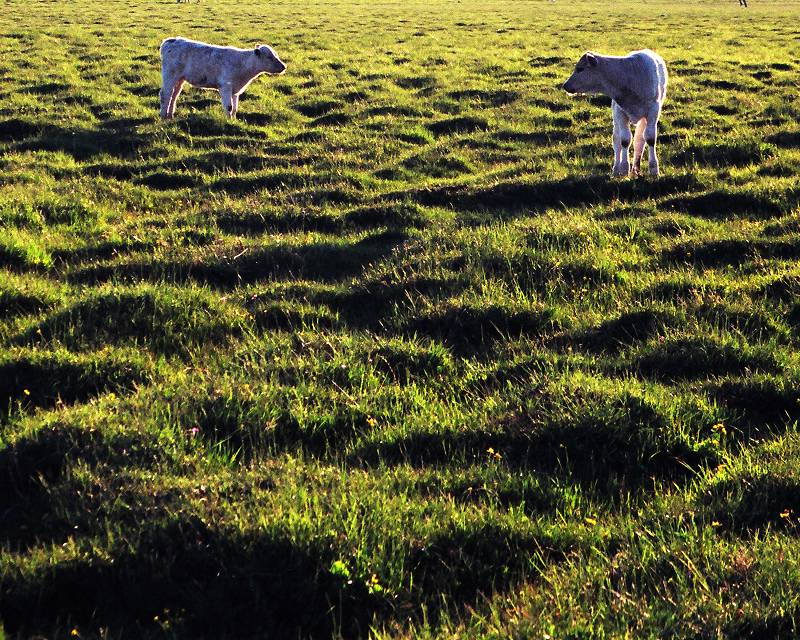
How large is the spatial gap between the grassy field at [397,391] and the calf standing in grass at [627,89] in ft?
2.46

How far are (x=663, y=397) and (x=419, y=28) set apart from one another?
34.7 metres

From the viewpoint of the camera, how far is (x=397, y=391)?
5.35m

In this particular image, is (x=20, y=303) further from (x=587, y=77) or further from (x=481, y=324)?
(x=587, y=77)

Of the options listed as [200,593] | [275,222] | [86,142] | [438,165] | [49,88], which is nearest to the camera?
[200,593]

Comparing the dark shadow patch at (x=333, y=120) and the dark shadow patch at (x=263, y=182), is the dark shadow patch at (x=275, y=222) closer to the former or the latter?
the dark shadow patch at (x=263, y=182)

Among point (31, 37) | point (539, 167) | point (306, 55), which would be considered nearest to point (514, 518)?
point (539, 167)

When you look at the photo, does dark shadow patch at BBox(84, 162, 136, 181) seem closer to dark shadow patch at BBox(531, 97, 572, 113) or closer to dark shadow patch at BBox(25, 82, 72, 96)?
dark shadow patch at BBox(25, 82, 72, 96)

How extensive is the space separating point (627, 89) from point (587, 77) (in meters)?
0.62

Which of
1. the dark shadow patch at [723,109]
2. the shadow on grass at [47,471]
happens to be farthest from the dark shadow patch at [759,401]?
the dark shadow patch at [723,109]

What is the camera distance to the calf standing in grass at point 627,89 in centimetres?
1163

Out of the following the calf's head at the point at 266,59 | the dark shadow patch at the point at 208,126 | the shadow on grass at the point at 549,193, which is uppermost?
the calf's head at the point at 266,59

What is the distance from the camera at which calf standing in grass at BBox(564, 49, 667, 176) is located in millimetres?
11633

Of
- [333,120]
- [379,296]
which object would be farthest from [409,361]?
[333,120]

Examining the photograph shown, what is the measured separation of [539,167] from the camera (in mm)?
12242
